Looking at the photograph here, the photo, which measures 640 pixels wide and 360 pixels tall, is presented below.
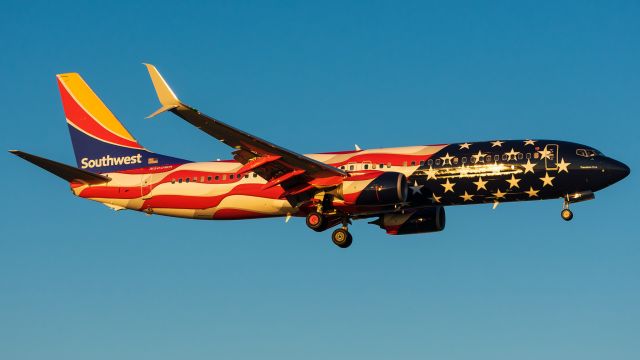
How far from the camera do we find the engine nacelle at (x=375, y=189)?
53.1 m

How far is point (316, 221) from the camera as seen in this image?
5616 centimetres

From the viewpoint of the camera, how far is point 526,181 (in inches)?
2108

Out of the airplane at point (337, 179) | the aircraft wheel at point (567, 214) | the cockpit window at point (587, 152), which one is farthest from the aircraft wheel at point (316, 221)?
the cockpit window at point (587, 152)

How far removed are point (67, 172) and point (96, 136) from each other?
473 cm

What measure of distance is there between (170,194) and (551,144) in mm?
20057

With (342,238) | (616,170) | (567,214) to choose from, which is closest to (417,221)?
(342,238)

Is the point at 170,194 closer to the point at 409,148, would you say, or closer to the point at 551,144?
Answer: the point at 409,148

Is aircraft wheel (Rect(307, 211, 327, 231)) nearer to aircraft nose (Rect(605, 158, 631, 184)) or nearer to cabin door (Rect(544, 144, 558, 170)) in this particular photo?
cabin door (Rect(544, 144, 558, 170))

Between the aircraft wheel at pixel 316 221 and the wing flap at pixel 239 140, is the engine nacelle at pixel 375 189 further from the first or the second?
the aircraft wheel at pixel 316 221

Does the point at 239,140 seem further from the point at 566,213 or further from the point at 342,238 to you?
the point at 566,213

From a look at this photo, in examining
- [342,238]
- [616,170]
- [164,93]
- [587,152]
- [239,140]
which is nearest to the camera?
[164,93]

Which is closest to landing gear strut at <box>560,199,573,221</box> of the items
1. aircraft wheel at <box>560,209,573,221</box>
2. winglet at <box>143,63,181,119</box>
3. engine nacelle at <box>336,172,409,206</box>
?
aircraft wheel at <box>560,209,573,221</box>

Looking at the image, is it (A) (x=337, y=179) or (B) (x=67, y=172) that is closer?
(A) (x=337, y=179)

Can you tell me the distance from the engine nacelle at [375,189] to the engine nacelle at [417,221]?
5356 millimetres
